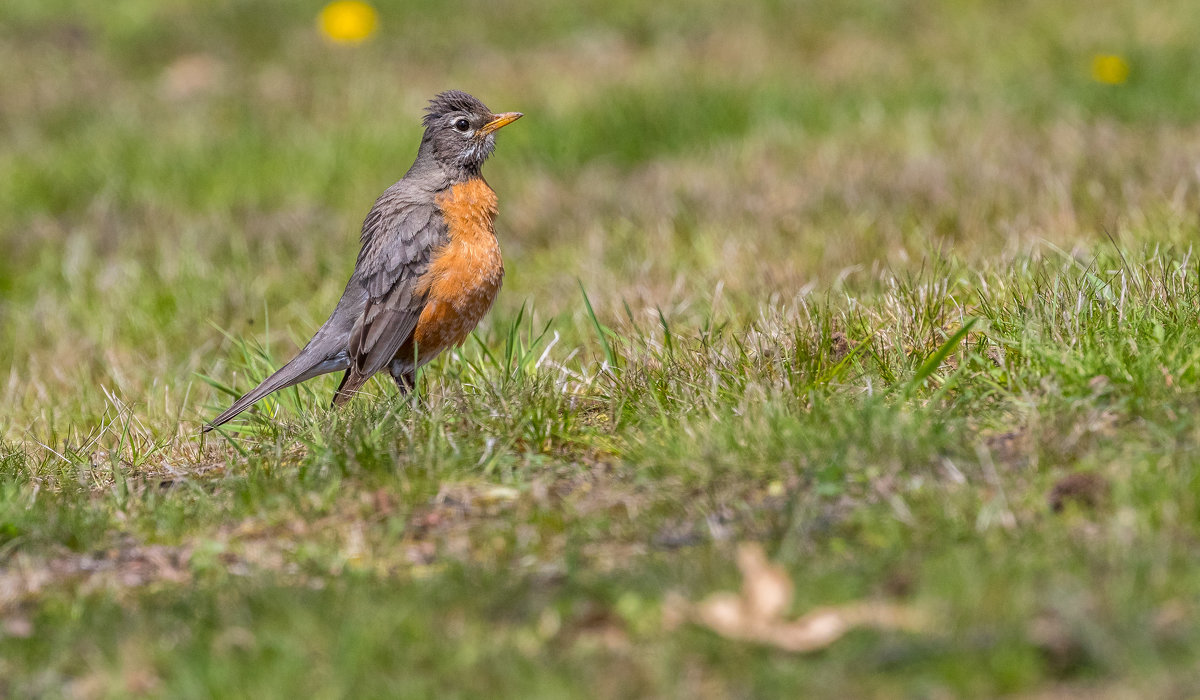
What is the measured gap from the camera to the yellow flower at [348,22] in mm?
12727

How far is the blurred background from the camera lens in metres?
6.59

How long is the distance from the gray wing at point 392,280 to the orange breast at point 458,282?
43mm

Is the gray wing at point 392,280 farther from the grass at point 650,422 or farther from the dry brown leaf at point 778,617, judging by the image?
the dry brown leaf at point 778,617

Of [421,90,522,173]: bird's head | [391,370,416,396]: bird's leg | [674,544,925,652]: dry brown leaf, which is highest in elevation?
[421,90,522,173]: bird's head

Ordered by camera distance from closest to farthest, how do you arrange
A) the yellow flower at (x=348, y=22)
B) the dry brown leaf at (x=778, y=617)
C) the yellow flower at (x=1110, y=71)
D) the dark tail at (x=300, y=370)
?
the dry brown leaf at (x=778, y=617) < the dark tail at (x=300, y=370) < the yellow flower at (x=1110, y=71) < the yellow flower at (x=348, y=22)

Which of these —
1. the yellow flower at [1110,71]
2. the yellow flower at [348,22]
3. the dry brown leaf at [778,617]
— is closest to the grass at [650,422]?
the dry brown leaf at [778,617]

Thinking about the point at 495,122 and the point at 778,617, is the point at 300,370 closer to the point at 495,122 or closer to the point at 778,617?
the point at 495,122

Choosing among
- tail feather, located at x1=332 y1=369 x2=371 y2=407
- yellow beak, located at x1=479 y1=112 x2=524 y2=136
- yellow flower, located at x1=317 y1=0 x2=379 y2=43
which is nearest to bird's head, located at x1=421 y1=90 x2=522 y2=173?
yellow beak, located at x1=479 y1=112 x2=524 y2=136

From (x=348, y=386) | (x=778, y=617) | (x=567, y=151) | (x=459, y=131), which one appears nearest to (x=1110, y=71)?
(x=567, y=151)

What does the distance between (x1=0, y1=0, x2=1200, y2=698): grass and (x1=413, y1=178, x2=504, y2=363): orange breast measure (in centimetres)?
22

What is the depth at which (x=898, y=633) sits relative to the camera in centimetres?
267

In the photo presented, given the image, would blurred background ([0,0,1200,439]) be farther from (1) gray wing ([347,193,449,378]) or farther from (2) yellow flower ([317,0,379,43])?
(1) gray wing ([347,193,449,378])

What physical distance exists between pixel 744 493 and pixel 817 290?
232 cm

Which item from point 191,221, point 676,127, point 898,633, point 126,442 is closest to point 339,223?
point 191,221
